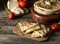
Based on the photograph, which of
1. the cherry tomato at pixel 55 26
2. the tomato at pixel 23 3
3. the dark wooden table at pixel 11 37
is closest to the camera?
the dark wooden table at pixel 11 37

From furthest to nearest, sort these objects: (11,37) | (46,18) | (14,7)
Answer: (14,7) < (46,18) < (11,37)

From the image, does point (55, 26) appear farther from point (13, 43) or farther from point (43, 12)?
point (13, 43)

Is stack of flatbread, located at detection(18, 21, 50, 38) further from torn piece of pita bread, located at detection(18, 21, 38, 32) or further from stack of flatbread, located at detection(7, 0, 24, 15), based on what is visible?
stack of flatbread, located at detection(7, 0, 24, 15)

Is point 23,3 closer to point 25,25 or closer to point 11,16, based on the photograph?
point 11,16

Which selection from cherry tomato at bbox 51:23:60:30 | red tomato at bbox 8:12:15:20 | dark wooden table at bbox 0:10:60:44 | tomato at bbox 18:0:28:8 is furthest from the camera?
tomato at bbox 18:0:28:8

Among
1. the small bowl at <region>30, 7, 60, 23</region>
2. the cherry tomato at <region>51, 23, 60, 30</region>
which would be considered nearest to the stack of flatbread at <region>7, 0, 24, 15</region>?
the small bowl at <region>30, 7, 60, 23</region>

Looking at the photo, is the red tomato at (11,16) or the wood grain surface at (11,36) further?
the red tomato at (11,16)

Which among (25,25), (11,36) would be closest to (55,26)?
(25,25)

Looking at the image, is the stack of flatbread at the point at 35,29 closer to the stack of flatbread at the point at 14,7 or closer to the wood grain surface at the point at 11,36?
the wood grain surface at the point at 11,36

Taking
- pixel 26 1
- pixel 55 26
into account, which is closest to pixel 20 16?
pixel 26 1

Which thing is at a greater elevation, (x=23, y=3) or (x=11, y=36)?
(x=23, y=3)

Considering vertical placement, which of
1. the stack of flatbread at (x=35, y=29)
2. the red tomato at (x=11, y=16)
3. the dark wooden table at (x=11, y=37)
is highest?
the red tomato at (x=11, y=16)

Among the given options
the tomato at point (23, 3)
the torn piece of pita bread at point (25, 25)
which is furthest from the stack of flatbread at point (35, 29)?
the tomato at point (23, 3)

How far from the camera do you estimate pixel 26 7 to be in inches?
74.0
